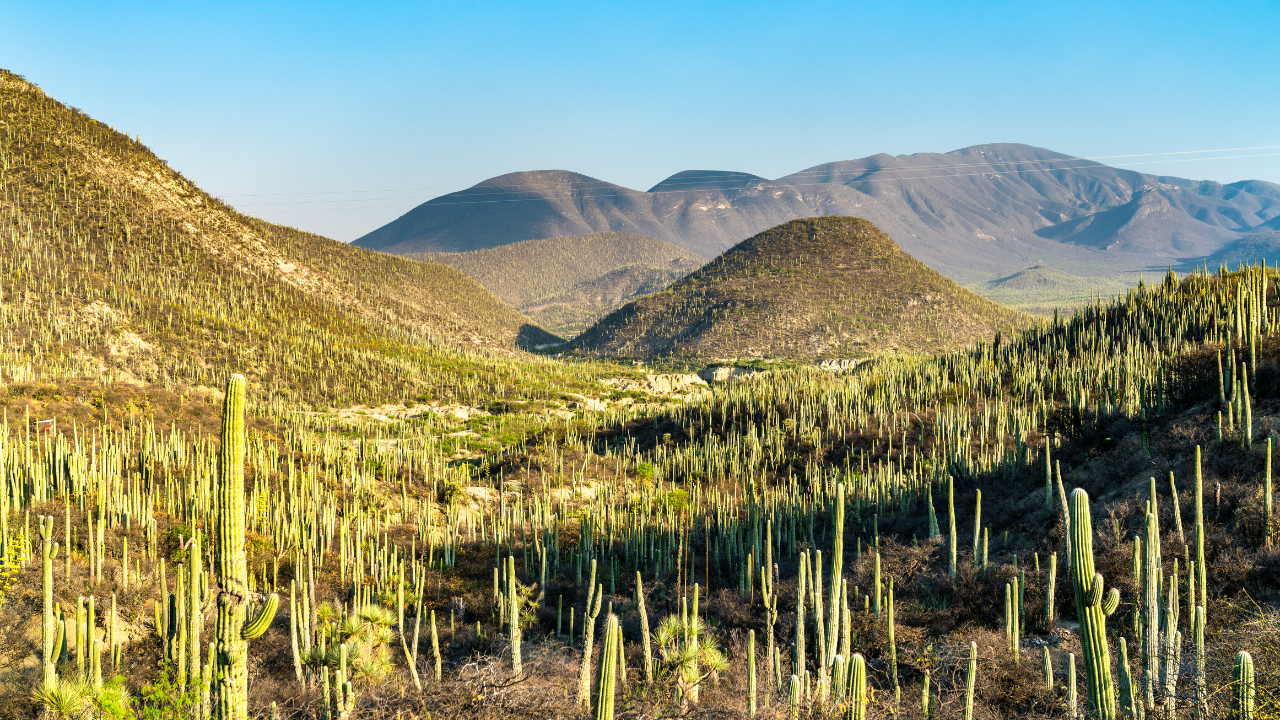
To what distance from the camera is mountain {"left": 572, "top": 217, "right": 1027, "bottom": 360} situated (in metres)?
71.7

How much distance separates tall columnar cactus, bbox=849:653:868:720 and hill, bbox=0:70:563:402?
34.6 metres

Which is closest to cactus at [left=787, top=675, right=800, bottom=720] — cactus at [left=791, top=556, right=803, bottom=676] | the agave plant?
cactus at [left=791, top=556, right=803, bottom=676]

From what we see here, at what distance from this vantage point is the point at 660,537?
20.5 metres

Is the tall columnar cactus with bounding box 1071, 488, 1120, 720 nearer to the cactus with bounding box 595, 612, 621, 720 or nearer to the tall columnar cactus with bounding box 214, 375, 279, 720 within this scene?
the cactus with bounding box 595, 612, 621, 720

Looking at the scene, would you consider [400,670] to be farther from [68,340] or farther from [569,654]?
[68,340]

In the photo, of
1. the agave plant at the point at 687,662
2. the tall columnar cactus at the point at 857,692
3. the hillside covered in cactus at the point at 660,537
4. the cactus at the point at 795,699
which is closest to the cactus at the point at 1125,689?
the hillside covered in cactus at the point at 660,537

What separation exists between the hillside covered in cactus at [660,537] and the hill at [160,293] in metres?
0.49

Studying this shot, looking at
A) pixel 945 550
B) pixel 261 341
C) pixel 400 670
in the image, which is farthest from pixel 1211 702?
pixel 261 341

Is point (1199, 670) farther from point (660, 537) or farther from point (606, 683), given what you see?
point (660, 537)

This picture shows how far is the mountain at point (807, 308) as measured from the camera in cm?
7169

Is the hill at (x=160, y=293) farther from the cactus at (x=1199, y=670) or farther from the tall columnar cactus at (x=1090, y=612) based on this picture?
the cactus at (x=1199, y=670)

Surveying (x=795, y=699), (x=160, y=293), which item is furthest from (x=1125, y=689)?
(x=160, y=293)

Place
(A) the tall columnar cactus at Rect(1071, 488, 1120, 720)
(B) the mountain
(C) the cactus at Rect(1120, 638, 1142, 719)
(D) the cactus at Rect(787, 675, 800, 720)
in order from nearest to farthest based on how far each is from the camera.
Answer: (A) the tall columnar cactus at Rect(1071, 488, 1120, 720)
(C) the cactus at Rect(1120, 638, 1142, 719)
(D) the cactus at Rect(787, 675, 800, 720)
(B) the mountain

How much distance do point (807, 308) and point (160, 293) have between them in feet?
Answer: 183
